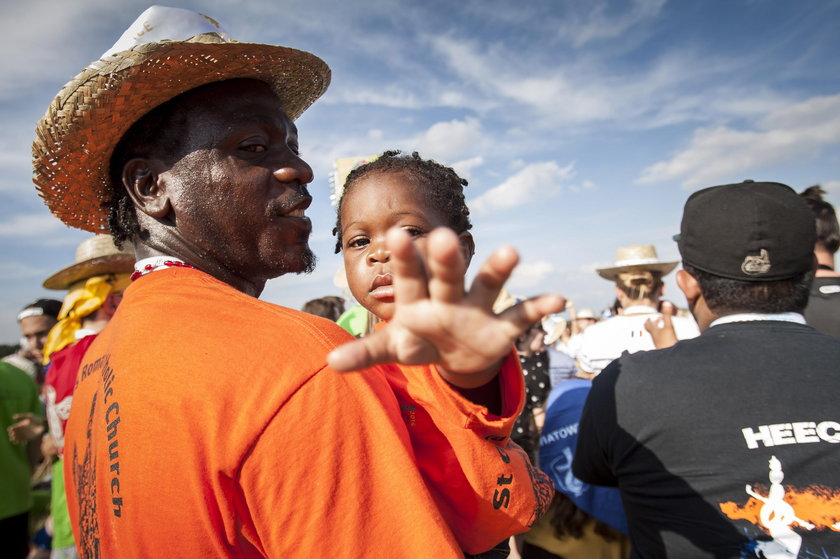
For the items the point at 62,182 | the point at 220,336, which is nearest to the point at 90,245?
the point at 62,182

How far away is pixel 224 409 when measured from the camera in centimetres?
95

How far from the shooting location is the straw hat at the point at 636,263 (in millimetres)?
5207

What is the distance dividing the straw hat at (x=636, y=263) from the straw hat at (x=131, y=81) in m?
4.24

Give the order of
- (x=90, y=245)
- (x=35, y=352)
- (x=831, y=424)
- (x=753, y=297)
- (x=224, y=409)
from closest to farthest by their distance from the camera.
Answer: (x=224, y=409), (x=831, y=424), (x=753, y=297), (x=90, y=245), (x=35, y=352)

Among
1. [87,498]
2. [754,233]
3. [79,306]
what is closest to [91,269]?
[79,306]

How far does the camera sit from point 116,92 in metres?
1.52

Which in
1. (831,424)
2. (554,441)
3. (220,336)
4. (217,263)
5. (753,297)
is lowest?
(554,441)

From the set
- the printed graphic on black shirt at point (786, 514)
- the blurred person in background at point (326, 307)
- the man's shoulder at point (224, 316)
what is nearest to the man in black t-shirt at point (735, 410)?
the printed graphic on black shirt at point (786, 514)

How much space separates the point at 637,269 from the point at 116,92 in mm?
4797

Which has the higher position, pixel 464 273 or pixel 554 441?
pixel 464 273

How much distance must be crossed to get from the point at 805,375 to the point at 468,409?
160 cm

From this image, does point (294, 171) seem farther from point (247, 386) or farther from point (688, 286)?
point (688, 286)

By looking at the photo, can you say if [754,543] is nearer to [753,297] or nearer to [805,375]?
[805,375]

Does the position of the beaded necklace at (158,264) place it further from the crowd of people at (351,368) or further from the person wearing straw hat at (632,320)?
the person wearing straw hat at (632,320)
